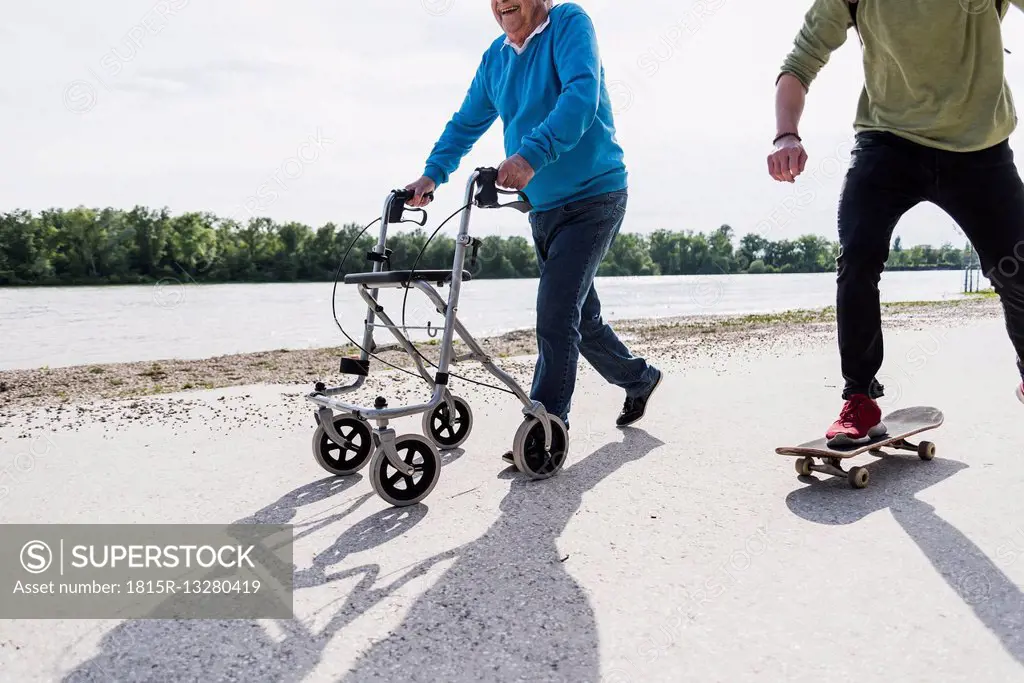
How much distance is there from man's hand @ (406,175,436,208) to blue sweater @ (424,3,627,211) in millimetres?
74

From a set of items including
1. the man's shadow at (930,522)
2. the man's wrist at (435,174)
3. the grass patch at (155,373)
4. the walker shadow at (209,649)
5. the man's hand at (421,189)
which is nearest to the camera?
the walker shadow at (209,649)

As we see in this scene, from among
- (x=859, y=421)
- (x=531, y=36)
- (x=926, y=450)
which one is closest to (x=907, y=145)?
(x=859, y=421)

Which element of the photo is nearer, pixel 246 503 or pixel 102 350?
pixel 246 503

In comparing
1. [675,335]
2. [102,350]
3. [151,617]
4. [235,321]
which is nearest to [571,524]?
[151,617]

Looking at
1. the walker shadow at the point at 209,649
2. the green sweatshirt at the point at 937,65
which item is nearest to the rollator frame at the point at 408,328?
the walker shadow at the point at 209,649

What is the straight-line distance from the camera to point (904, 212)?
132 inches

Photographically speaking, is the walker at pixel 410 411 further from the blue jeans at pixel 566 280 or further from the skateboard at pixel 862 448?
the skateboard at pixel 862 448

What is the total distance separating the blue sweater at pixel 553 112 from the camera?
3.50 m

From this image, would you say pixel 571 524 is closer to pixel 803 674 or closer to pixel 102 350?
pixel 803 674

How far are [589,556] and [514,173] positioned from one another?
164 centimetres

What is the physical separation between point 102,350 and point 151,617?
11.4m

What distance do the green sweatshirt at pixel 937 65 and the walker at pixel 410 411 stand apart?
1.66m

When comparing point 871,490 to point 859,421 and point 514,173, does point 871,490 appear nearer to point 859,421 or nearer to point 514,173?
point 859,421

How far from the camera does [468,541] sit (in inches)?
110
